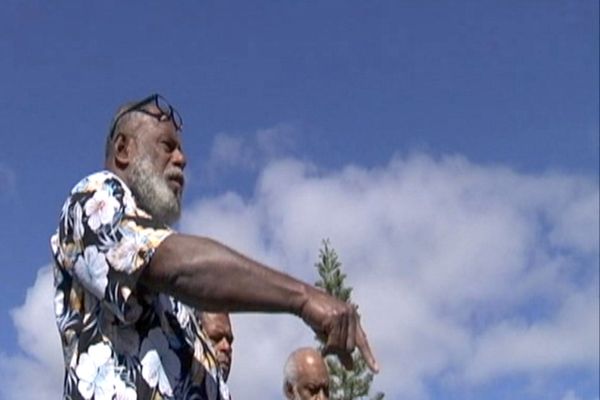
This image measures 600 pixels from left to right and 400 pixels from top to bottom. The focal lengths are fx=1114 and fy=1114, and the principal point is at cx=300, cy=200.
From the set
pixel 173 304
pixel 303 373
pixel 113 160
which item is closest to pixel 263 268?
pixel 173 304

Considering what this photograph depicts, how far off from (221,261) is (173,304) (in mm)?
545

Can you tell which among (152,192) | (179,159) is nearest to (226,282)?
(152,192)

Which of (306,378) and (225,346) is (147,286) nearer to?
(225,346)

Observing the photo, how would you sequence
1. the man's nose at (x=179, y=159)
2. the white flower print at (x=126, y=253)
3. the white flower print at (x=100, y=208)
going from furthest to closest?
1. the man's nose at (x=179, y=159)
2. the white flower print at (x=100, y=208)
3. the white flower print at (x=126, y=253)

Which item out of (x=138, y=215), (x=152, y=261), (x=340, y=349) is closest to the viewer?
(x=340, y=349)

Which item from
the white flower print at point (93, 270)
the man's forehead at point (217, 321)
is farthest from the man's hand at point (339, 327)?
the man's forehead at point (217, 321)

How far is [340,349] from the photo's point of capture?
2.03 meters

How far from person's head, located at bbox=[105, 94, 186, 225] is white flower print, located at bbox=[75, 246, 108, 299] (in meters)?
0.26

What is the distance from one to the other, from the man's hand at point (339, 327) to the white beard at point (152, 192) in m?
0.69

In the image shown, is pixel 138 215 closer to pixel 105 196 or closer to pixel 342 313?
pixel 105 196

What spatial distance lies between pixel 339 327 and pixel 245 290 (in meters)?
0.21

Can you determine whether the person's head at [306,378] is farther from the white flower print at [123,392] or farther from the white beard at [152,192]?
the white flower print at [123,392]

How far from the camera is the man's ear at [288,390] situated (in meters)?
5.51

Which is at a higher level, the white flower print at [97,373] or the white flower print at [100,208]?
the white flower print at [100,208]
